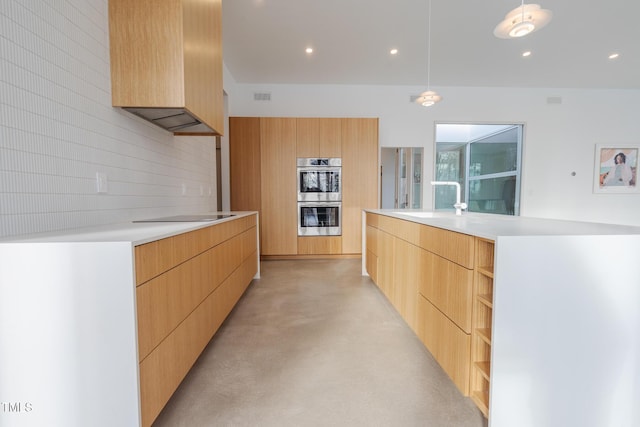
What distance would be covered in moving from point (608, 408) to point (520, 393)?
373 mm

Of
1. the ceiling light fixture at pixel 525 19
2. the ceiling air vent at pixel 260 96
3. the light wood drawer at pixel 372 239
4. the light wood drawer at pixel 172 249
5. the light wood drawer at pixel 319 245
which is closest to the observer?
the light wood drawer at pixel 172 249

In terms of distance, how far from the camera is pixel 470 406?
1.41m

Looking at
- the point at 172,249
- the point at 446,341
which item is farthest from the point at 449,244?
the point at 172,249

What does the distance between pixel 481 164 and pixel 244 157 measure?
5080 mm

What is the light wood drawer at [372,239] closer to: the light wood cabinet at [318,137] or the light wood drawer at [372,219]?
the light wood drawer at [372,219]

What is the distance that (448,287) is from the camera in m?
1.46

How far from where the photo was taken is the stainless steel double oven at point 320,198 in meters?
4.57

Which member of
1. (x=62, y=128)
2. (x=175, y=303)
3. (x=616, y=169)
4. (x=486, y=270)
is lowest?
(x=175, y=303)

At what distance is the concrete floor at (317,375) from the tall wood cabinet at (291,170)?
197cm

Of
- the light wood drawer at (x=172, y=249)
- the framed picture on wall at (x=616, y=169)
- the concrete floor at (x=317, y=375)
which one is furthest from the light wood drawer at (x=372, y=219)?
the framed picture on wall at (x=616, y=169)

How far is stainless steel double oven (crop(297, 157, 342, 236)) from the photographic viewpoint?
15.0ft

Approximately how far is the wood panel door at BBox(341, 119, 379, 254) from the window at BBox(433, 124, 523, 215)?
1720 millimetres

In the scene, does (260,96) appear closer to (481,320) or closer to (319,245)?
(319,245)

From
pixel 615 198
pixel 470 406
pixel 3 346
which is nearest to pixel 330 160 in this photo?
pixel 470 406
